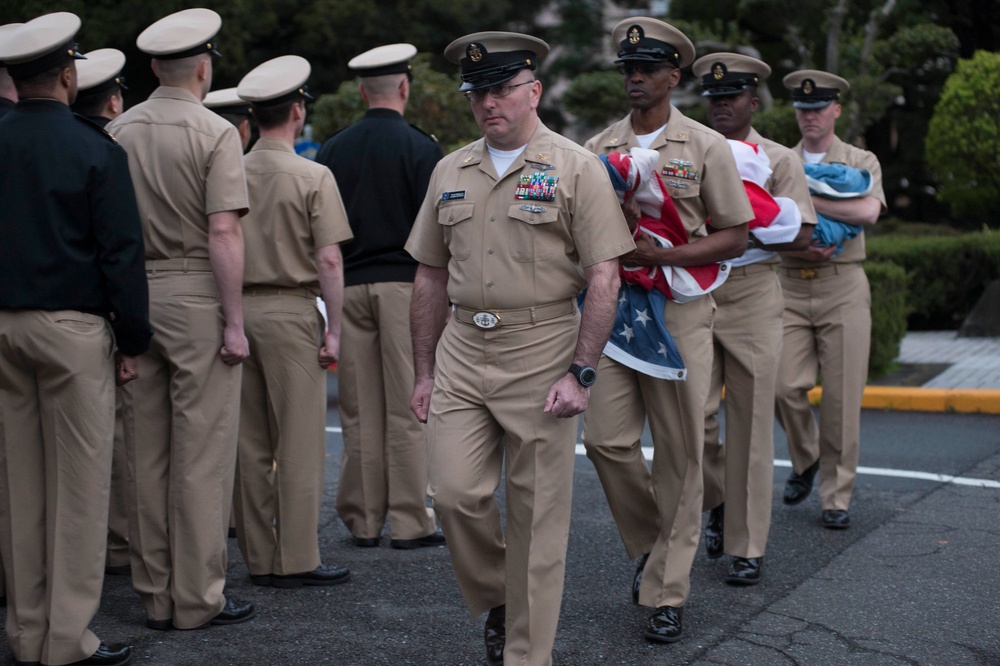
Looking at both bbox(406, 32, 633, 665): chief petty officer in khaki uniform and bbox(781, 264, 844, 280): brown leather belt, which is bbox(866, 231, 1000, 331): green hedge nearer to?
bbox(781, 264, 844, 280): brown leather belt

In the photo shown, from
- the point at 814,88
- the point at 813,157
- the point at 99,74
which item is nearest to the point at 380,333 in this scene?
the point at 99,74

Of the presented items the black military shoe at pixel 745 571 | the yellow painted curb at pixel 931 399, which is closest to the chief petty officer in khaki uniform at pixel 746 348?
the black military shoe at pixel 745 571

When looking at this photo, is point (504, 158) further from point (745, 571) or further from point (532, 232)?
point (745, 571)

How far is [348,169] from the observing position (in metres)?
6.38

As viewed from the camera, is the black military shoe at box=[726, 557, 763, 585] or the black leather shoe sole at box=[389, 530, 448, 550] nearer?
the black military shoe at box=[726, 557, 763, 585]

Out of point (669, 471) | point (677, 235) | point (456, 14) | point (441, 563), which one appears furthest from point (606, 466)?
point (456, 14)

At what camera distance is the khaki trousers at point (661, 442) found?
195 inches

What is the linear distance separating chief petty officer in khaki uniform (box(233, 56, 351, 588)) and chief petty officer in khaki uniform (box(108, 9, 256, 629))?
56 cm

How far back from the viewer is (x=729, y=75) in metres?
5.79

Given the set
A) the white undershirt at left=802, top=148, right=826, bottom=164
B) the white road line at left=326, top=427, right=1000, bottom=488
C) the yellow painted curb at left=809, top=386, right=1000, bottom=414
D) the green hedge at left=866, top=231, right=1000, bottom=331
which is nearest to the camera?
the white undershirt at left=802, top=148, right=826, bottom=164

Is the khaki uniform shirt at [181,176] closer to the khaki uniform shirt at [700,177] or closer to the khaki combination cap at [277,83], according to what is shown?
the khaki combination cap at [277,83]

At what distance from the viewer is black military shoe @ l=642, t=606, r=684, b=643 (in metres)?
4.76

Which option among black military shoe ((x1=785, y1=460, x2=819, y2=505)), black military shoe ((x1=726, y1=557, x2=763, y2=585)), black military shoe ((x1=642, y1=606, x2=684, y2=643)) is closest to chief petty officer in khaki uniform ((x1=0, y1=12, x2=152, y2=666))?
black military shoe ((x1=642, y1=606, x2=684, y2=643))

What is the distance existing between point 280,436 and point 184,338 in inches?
35.6
